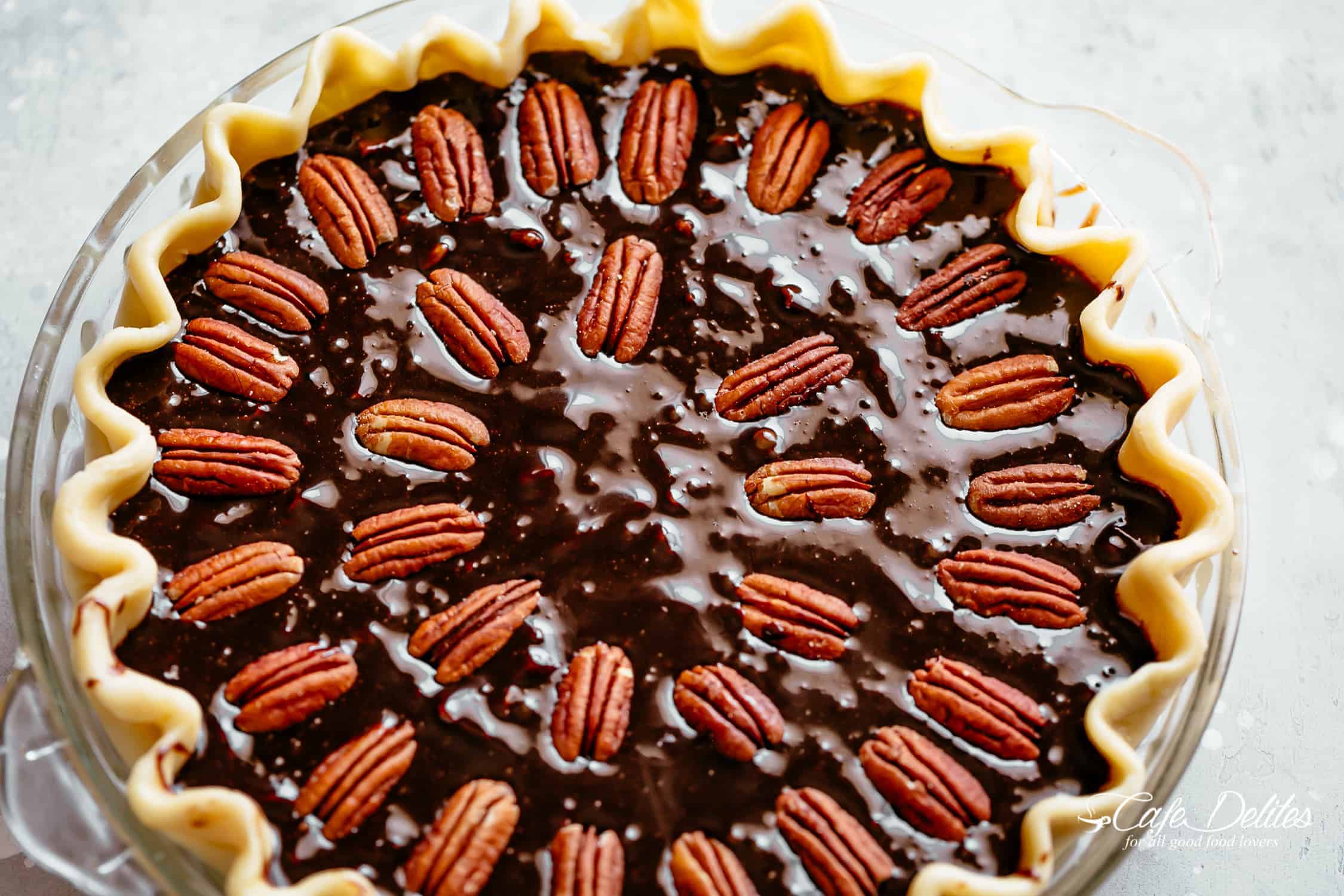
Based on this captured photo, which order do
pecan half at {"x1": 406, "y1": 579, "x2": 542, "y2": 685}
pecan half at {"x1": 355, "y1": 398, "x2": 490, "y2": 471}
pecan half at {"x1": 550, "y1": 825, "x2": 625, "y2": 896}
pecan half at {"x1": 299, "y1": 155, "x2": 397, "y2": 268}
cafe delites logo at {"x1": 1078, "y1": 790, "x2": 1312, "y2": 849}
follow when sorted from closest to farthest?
pecan half at {"x1": 550, "y1": 825, "x2": 625, "y2": 896}, pecan half at {"x1": 406, "y1": 579, "x2": 542, "y2": 685}, pecan half at {"x1": 355, "y1": 398, "x2": 490, "y2": 471}, pecan half at {"x1": 299, "y1": 155, "x2": 397, "y2": 268}, cafe delites logo at {"x1": 1078, "y1": 790, "x2": 1312, "y2": 849}

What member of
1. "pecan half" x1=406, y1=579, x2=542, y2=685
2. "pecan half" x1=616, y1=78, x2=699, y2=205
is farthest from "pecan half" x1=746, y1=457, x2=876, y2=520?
"pecan half" x1=616, y1=78, x2=699, y2=205

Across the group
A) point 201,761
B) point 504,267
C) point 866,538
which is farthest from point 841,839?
point 504,267

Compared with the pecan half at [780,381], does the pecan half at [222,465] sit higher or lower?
lower

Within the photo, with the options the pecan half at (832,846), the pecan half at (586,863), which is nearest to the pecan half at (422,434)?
the pecan half at (586,863)

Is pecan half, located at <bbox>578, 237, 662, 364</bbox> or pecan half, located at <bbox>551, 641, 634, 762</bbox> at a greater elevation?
pecan half, located at <bbox>578, 237, 662, 364</bbox>

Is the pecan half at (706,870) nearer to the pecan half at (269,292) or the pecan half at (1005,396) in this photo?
the pecan half at (1005,396)

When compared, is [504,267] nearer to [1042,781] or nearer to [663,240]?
[663,240]

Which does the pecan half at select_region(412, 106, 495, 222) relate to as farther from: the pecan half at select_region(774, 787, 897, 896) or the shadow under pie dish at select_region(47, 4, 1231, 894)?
the pecan half at select_region(774, 787, 897, 896)
